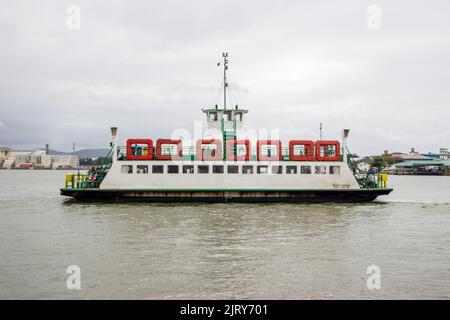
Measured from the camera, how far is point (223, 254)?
1554cm

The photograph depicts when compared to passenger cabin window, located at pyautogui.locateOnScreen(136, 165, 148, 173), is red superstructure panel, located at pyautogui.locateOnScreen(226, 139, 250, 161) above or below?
above

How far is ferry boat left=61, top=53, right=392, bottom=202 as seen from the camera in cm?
3200

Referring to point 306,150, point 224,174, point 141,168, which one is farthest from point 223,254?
point 306,150

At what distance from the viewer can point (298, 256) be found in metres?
15.3

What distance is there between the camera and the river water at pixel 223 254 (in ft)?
38.1

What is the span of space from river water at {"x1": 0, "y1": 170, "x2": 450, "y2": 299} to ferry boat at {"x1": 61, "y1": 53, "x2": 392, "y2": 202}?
15.5ft

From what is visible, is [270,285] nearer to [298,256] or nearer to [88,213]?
[298,256]

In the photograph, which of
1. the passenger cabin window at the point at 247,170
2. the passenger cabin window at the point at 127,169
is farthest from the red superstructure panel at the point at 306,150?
the passenger cabin window at the point at 127,169

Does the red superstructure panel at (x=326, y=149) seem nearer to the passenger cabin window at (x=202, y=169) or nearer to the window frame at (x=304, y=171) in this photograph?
the window frame at (x=304, y=171)

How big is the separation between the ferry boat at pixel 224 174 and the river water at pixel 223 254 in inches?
186

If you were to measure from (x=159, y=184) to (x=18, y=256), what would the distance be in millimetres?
17344

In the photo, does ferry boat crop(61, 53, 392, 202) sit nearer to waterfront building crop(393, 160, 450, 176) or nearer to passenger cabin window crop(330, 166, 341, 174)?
passenger cabin window crop(330, 166, 341, 174)

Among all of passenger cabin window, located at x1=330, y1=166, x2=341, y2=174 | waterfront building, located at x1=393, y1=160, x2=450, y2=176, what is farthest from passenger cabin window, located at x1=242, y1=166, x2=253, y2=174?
waterfront building, located at x1=393, y1=160, x2=450, y2=176
